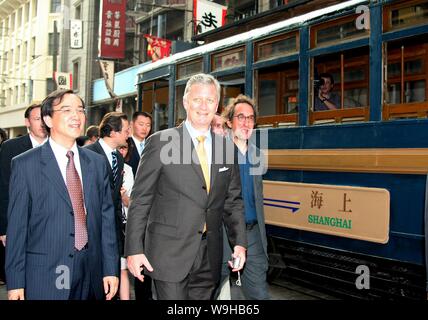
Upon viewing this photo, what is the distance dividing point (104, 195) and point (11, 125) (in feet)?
131

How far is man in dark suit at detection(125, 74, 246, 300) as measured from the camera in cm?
305

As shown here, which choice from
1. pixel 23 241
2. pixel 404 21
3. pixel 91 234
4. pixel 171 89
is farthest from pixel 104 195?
pixel 171 89

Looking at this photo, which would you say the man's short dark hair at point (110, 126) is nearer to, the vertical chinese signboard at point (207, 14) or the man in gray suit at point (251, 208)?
the man in gray suit at point (251, 208)

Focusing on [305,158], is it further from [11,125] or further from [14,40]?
[14,40]

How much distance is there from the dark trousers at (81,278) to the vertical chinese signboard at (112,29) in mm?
20342

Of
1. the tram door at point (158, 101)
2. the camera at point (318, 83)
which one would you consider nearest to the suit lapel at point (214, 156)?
the camera at point (318, 83)

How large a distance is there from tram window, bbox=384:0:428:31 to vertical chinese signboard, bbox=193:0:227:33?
1110 cm

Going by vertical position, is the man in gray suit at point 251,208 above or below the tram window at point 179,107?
below

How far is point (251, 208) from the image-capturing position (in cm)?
425

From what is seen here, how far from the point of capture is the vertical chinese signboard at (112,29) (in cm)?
2217

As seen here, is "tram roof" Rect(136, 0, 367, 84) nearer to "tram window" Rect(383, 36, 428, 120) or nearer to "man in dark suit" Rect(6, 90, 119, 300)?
"tram window" Rect(383, 36, 428, 120)

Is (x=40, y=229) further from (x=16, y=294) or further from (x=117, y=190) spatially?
(x=117, y=190)

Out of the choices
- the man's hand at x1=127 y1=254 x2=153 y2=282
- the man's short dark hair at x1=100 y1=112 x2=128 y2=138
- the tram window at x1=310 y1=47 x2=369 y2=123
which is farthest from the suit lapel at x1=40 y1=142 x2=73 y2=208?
the tram window at x1=310 y1=47 x2=369 y2=123

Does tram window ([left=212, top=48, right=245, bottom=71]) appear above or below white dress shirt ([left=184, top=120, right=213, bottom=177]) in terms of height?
above
